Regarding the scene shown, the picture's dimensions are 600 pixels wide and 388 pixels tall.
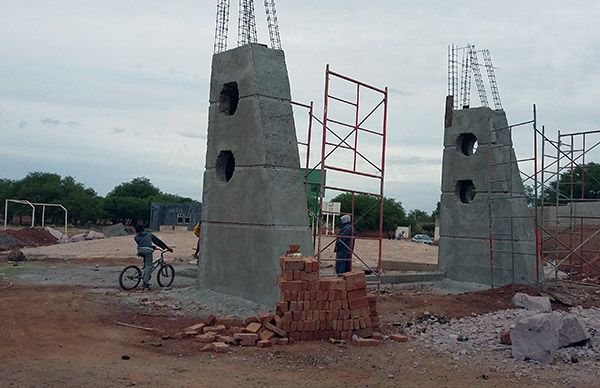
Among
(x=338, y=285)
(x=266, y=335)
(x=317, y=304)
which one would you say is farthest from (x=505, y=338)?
(x=266, y=335)

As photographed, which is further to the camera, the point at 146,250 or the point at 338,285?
the point at 146,250

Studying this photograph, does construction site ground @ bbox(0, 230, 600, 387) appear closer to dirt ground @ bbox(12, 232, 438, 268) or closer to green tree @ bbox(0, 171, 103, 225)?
dirt ground @ bbox(12, 232, 438, 268)

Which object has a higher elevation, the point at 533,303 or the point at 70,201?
the point at 70,201

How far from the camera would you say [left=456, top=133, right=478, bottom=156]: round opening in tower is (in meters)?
16.6

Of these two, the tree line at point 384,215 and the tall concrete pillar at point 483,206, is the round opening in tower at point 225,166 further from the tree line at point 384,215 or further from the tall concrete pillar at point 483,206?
the tree line at point 384,215

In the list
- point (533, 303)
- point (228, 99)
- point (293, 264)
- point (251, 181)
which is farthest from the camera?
point (228, 99)

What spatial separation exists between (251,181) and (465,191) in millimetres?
7668

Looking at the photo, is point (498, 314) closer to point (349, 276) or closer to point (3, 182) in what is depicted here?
point (349, 276)

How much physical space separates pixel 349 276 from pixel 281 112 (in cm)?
Result: 396

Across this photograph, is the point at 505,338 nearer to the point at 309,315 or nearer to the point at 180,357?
the point at 309,315

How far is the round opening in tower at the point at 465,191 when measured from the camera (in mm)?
16609

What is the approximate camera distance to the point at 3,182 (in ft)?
227

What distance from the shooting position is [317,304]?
8992 millimetres

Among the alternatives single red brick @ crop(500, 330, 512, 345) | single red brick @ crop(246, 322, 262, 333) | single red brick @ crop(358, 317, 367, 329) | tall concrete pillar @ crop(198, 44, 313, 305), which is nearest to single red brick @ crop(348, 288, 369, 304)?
single red brick @ crop(358, 317, 367, 329)
